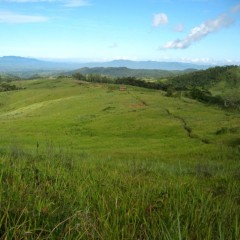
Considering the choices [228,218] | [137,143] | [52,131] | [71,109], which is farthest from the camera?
[71,109]

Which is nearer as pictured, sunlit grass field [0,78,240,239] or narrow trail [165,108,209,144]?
sunlit grass field [0,78,240,239]

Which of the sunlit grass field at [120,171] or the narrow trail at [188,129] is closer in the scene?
the sunlit grass field at [120,171]

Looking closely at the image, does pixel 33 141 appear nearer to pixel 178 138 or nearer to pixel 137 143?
pixel 137 143

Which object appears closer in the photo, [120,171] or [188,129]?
[120,171]

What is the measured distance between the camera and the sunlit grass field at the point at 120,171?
2.95 meters

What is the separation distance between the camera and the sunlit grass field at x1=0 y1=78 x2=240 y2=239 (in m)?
2.95

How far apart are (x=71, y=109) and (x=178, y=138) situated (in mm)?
32069

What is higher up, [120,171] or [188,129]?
[120,171]

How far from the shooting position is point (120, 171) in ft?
28.3

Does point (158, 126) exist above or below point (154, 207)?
below

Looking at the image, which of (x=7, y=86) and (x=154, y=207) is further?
(x=7, y=86)

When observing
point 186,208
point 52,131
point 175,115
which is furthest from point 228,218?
point 175,115

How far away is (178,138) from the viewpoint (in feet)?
127

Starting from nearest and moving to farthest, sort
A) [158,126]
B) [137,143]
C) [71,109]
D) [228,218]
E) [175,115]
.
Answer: [228,218] < [137,143] < [158,126] < [175,115] < [71,109]
